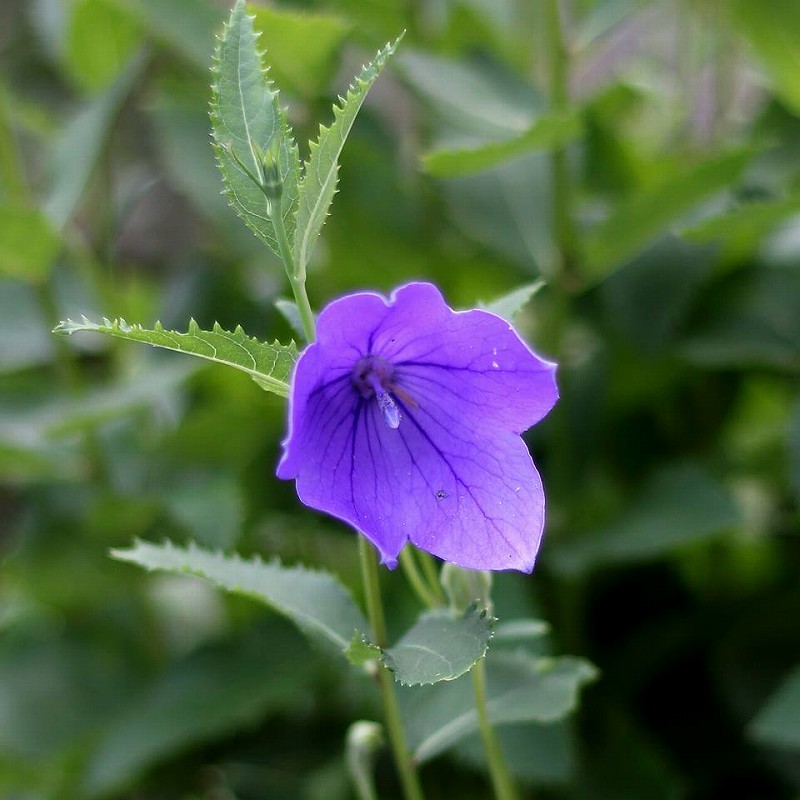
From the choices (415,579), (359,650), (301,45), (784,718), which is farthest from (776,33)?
(359,650)

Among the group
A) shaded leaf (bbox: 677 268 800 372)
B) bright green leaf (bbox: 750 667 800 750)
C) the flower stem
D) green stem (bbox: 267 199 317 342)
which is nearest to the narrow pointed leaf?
green stem (bbox: 267 199 317 342)

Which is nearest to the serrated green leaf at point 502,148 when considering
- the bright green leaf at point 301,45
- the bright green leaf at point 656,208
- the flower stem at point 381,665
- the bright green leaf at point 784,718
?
the bright green leaf at point 656,208

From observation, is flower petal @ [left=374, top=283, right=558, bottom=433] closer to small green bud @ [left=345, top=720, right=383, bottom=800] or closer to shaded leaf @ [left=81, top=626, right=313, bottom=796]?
small green bud @ [left=345, top=720, right=383, bottom=800]

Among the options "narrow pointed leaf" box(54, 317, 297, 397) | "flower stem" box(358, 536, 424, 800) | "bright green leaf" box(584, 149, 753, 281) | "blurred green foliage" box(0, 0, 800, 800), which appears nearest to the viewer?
"narrow pointed leaf" box(54, 317, 297, 397)

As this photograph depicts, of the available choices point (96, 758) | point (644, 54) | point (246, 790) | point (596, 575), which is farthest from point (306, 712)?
point (644, 54)

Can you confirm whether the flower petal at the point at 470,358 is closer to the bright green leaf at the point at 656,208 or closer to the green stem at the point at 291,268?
the green stem at the point at 291,268

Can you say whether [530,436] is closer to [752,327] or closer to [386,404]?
[752,327]
